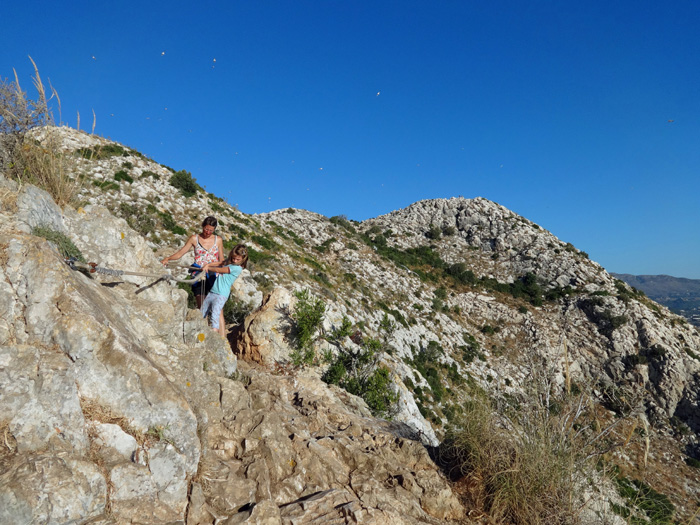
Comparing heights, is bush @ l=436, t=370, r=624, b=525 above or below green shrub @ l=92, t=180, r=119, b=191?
below

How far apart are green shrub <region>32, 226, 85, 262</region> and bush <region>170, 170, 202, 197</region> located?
18.6 metres

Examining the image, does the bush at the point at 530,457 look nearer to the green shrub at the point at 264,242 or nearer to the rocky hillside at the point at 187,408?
the rocky hillside at the point at 187,408

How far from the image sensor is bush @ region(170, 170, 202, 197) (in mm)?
21780

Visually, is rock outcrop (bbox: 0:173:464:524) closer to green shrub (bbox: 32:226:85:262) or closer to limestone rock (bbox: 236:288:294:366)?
green shrub (bbox: 32:226:85:262)

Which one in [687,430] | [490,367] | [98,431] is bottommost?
[687,430]

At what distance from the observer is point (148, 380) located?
10.7 feet

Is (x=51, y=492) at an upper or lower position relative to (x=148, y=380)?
lower

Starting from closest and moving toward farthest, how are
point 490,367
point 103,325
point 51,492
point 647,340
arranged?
1. point 51,492
2. point 103,325
3. point 490,367
4. point 647,340

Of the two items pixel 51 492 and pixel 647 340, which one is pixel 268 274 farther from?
pixel 647 340

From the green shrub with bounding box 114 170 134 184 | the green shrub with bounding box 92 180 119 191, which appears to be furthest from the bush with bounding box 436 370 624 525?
the green shrub with bounding box 114 170 134 184

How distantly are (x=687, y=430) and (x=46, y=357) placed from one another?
108 ft

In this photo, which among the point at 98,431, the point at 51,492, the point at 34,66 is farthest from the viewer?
the point at 34,66

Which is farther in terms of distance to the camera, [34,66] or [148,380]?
[34,66]

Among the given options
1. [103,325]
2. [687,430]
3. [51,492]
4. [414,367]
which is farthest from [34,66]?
[687,430]
